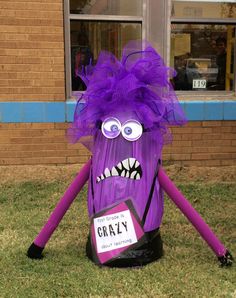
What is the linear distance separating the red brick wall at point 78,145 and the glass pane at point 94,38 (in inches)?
27.7

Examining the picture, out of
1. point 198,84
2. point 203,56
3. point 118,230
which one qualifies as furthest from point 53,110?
point 118,230

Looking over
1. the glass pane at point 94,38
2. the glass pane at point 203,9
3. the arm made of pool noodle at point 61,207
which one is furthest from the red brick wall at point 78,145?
the arm made of pool noodle at point 61,207

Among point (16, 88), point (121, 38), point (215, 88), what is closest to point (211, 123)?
point (215, 88)

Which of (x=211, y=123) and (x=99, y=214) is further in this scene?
(x=211, y=123)

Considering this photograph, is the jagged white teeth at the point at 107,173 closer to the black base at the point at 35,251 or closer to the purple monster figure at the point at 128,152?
the purple monster figure at the point at 128,152

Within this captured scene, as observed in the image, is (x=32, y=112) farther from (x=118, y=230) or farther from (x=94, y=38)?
(x=118, y=230)

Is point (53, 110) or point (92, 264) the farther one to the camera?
point (53, 110)

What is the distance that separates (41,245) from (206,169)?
3031 millimetres

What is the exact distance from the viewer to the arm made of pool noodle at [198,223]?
346 centimetres

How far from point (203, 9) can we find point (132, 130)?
3245 mm

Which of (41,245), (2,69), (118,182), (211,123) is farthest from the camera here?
(211,123)

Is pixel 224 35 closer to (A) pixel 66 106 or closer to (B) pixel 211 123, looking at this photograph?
(B) pixel 211 123

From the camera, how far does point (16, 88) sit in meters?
5.68

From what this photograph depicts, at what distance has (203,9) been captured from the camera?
5.99 m
